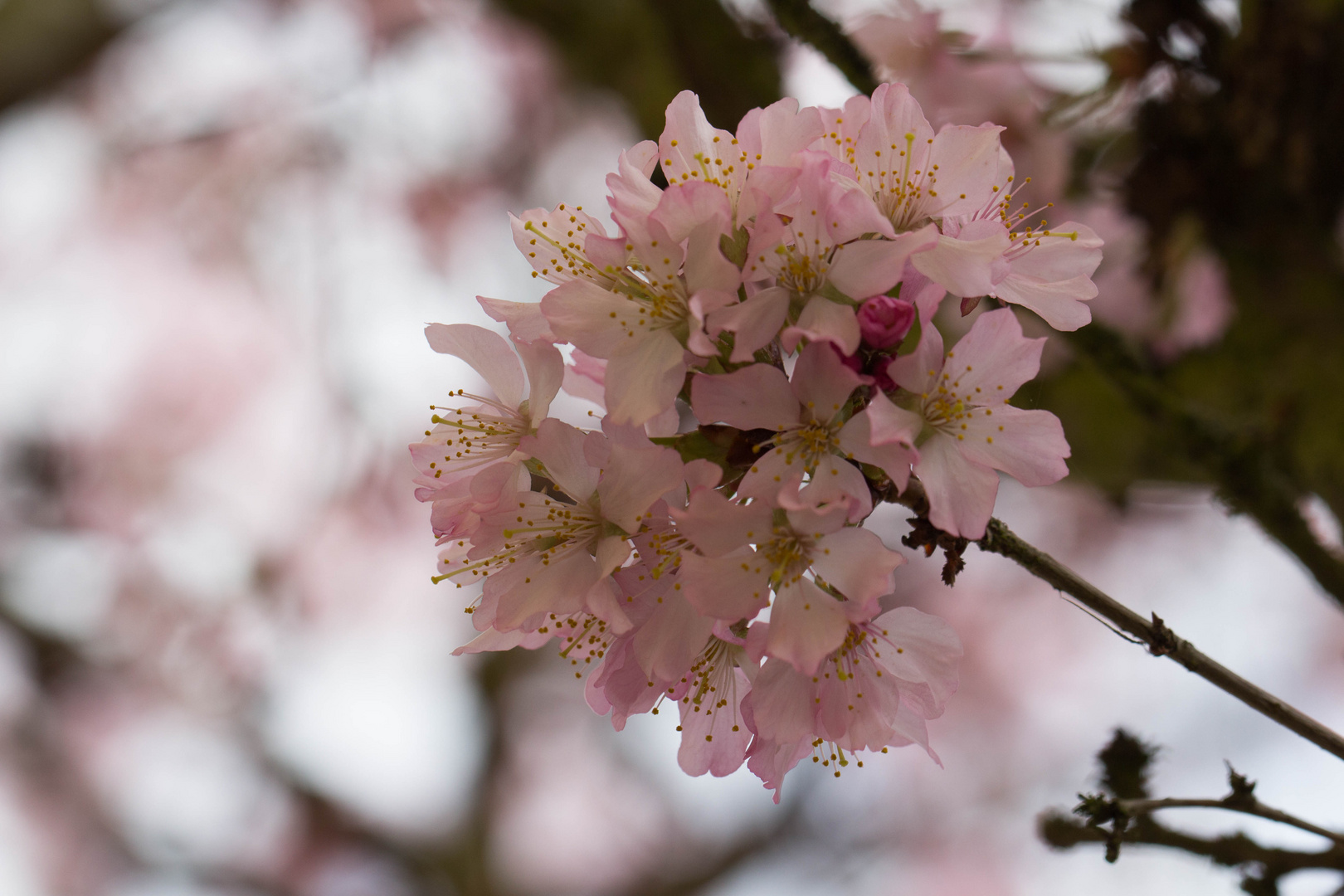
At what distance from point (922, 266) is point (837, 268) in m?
0.04

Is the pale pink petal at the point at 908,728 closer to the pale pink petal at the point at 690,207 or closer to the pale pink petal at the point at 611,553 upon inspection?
the pale pink petal at the point at 611,553

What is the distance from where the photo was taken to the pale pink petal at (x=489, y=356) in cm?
56

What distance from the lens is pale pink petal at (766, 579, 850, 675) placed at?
1.40 ft

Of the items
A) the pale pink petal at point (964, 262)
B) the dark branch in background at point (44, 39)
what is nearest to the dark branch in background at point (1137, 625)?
the pale pink petal at point (964, 262)

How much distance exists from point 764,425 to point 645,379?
0.21 feet

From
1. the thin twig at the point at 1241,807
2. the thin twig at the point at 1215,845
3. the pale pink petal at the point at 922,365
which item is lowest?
the thin twig at the point at 1215,845

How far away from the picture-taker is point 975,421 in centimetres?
45

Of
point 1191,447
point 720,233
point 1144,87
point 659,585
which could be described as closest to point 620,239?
point 720,233

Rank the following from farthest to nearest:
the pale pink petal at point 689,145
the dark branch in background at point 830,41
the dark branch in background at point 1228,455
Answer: the dark branch in background at point 1228,455, the dark branch in background at point 830,41, the pale pink petal at point 689,145

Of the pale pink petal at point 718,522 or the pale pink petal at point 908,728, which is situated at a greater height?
the pale pink petal at point 718,522

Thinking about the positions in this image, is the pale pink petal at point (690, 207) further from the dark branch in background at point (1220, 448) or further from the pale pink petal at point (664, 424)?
the dark branch in background at point (1220, 448)

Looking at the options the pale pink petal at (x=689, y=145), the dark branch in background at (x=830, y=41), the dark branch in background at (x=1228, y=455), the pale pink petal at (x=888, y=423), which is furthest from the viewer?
the dark branch in background at (x=1228, y=455)

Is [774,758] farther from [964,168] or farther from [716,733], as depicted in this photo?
[964,168]

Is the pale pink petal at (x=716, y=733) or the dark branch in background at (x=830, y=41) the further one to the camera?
the dark branch in background at (x=830, y=41)
